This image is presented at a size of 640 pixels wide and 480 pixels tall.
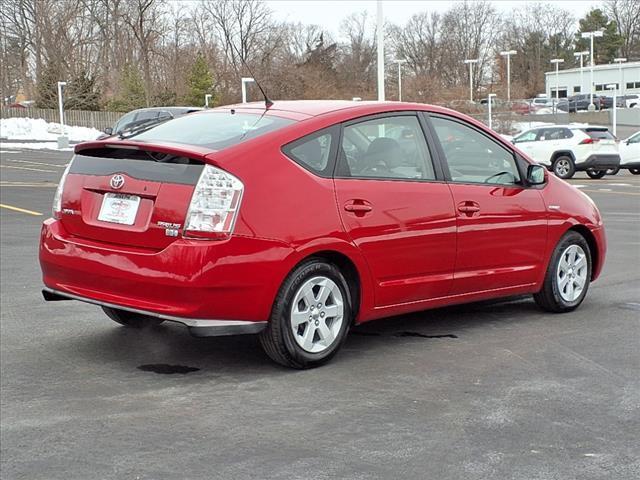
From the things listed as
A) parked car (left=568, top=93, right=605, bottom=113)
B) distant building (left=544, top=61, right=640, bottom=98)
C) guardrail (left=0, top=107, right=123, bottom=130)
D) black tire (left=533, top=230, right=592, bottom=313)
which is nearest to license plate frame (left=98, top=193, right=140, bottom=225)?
black tire (left=533, top=230, right=592, bottom=313)

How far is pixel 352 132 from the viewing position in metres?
5.77

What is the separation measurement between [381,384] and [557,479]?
60.0 inches

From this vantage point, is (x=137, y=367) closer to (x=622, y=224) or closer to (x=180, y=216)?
(x=180, y=216)

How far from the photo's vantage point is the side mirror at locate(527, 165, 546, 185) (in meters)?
6.80

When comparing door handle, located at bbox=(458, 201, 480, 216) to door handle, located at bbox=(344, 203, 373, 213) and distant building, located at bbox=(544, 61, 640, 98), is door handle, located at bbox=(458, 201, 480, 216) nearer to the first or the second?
door handle, located at bbox=(344, 203, 373, 213)

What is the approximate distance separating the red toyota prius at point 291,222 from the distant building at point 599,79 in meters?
105

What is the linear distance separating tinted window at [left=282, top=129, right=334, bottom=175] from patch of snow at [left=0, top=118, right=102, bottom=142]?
52.4 metres

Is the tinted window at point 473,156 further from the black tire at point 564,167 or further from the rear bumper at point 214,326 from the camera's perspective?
the black tire at point 564,167

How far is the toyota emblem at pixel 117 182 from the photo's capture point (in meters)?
5.31

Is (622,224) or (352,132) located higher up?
(352,132)

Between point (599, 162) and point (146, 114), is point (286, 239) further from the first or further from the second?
point (146, 114)

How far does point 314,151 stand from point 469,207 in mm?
1292

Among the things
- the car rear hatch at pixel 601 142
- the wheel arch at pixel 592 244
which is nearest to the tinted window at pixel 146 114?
the car rear hatch at pixel 601 142

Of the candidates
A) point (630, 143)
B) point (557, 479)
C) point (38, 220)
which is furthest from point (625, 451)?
point (630, 143)
